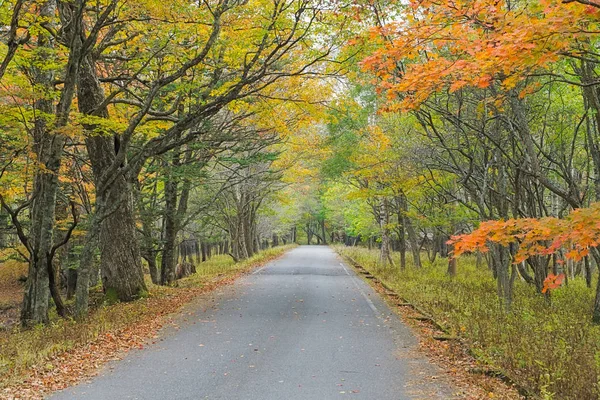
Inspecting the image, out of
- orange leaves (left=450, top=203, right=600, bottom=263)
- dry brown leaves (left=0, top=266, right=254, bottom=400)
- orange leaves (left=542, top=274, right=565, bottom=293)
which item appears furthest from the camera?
dry brown leaves (left=0, top=266, right=254, bottom=400)

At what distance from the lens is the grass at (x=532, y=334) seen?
5.97 meters

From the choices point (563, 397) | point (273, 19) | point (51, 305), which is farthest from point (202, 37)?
point (51, 305)

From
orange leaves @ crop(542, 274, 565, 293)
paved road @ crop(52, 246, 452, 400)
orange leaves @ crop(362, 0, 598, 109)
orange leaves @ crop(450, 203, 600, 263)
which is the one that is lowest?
paved road @ crop(52, 246, 452, 400)

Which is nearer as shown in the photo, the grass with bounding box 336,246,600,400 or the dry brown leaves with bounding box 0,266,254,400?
the grass with bounding box 336,246,600,400

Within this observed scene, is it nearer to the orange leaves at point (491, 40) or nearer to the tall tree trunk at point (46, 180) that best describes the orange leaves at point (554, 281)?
the orange leaves at point (491, 40)

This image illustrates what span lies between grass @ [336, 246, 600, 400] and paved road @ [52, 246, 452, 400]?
1.01m

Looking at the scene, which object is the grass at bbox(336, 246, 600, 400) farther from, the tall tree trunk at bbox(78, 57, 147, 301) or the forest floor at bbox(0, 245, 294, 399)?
the tall tree trunk at bbox(78, 57, 147, 301)

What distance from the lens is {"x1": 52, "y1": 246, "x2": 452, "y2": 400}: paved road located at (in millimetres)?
5980

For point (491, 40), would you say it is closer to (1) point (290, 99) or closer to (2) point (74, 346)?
(1) point (290, 99)

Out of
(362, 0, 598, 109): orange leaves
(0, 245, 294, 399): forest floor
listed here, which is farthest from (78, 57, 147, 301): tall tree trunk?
(362, 0, 598, 109): orange leaves

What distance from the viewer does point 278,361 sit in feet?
24.3

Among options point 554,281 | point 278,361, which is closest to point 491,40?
point 554,281

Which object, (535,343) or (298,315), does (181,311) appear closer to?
(298,315)

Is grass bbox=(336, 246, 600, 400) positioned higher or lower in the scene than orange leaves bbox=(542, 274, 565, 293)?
lower
